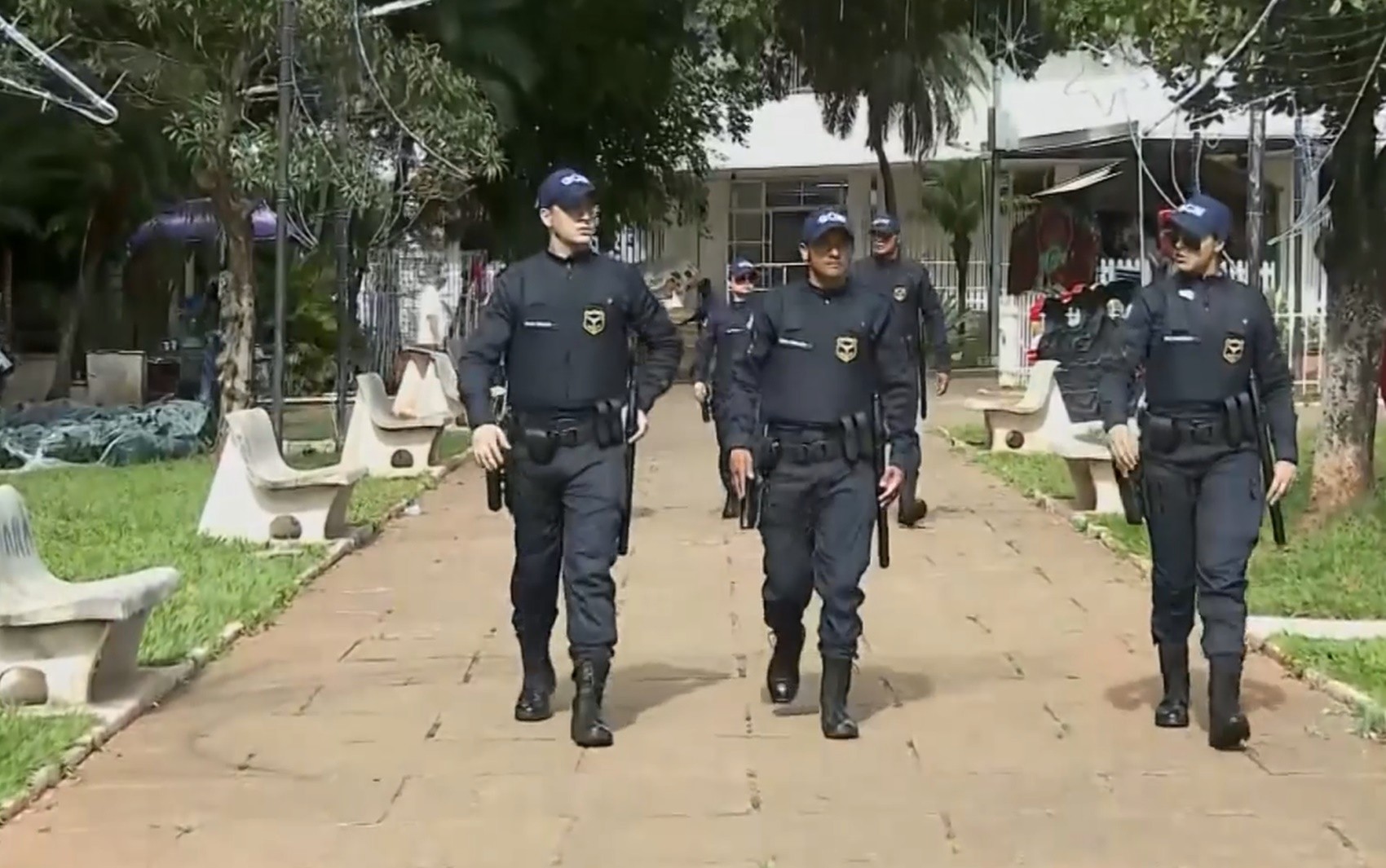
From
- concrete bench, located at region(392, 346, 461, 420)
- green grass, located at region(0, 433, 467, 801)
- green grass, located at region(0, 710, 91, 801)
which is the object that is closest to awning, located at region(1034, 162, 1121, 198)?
concrete bench, located at region(392, 346, 461, 420)

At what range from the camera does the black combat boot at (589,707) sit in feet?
22.2

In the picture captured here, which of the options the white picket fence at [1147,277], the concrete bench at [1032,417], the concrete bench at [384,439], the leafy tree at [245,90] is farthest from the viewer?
the white picket fence at [1147,277]

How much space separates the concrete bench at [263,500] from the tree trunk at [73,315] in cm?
1206

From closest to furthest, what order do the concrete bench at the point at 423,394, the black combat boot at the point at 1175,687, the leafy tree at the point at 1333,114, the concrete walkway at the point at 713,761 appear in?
the concrete walkway at the point at 713,761 < the black combat boot at the point at 1175,687 < the leafy tree at the point at 1333,114 < the concrete bench at the point at 423,394

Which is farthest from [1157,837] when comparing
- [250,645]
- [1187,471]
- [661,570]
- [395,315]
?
[395,315]

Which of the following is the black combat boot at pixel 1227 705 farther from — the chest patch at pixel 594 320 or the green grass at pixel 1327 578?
the chest patch at pixel 594 320

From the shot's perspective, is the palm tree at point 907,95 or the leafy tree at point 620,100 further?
the palm tree at point 907,95

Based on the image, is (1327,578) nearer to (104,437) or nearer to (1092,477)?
(1092,477)

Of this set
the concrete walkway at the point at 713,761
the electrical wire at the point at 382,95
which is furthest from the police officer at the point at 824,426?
the electrical wire at the point at 382,95

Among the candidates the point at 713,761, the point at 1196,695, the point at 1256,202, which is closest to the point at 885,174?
the point at 1256,202

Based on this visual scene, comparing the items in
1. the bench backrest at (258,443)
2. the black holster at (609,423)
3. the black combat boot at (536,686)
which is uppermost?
the black holster at (609,423)

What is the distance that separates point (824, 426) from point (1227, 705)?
1540 mm

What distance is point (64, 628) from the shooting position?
23.5ft

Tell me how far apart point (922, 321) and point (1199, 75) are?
2.00 metres
